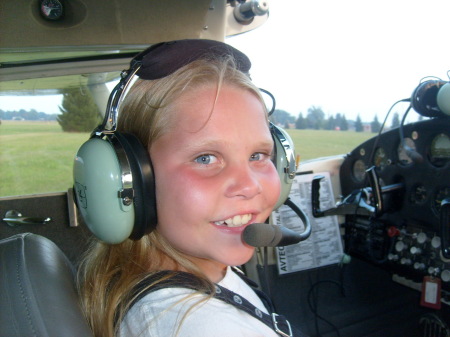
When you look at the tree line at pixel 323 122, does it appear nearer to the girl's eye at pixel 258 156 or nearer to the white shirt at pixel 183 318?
the girl's eye at pixel 258 156

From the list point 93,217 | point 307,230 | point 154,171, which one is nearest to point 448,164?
point 307,230

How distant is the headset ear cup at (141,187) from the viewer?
2.55 feet

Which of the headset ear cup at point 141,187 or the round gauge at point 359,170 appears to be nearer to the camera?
the headset ear cup at point 141,187

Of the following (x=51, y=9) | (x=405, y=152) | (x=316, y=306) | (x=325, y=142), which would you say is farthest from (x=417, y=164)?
(x=51, y=9)

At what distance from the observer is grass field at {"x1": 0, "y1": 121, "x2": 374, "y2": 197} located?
1655mm

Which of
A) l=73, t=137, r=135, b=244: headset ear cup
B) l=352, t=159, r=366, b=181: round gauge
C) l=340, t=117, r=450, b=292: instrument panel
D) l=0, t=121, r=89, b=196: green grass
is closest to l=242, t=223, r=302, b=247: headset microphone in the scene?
l=73, t=137, r=135, b=244: headset ear cup

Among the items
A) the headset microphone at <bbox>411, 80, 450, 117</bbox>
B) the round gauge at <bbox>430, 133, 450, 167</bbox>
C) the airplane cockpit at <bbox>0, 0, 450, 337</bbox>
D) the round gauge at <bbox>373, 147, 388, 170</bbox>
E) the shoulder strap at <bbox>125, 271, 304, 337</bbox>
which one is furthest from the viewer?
the round gauge at <bbox>373, 147, 388, 170</bbox>

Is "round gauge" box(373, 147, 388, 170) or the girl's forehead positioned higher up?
the girl's forehead

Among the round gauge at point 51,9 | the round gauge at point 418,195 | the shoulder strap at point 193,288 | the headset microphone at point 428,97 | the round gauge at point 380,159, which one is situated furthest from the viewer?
the round gauge at point 380,159

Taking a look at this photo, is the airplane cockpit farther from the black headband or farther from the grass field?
the black headband

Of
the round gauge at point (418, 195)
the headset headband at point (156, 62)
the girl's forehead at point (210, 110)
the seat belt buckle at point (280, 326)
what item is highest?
the headset headband at point (156, 62)

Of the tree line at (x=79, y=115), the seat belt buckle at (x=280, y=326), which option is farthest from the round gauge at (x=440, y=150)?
the seat belt buckle at (x=280, y=326)

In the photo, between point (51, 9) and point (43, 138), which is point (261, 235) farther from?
point (43, 138)

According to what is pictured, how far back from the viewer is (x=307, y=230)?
1146mm
